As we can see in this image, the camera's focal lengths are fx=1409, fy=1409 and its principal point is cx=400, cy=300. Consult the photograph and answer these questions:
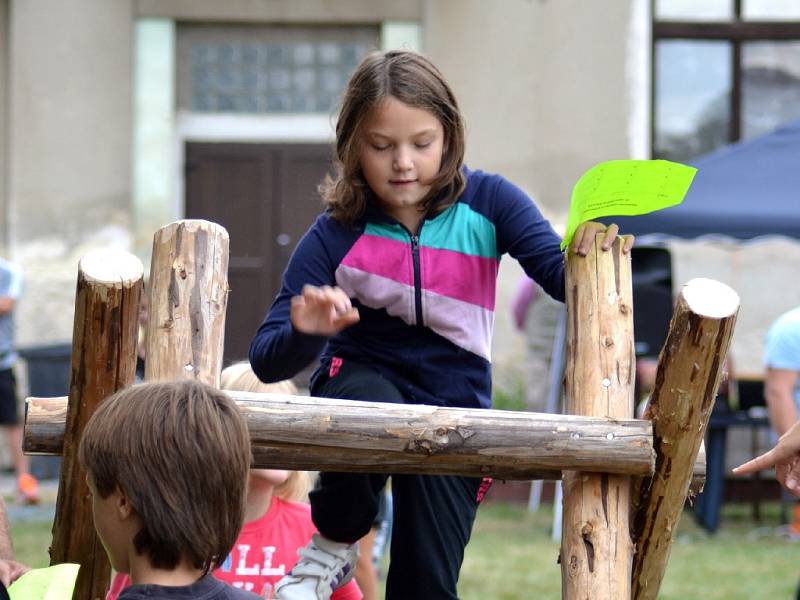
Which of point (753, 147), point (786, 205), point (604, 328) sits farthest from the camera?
point (753, 147)

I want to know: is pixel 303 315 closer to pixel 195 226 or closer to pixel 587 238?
pixel 195 226

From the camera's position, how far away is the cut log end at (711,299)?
8.88 feet

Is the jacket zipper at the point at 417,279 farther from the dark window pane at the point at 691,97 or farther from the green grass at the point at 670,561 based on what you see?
the dark window pane at the point at 691,97

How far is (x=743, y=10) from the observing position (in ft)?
37.6

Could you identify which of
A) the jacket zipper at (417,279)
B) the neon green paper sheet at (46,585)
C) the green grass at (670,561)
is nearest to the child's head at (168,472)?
the neon green paper sheet at (46,585)

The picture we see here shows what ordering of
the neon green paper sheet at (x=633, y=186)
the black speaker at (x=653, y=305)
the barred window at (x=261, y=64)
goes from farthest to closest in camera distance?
the barred window at (x=261, y=64)
the black speaker at (x=653, y=305)
the neon green paper sheet at (x=633, y=186)

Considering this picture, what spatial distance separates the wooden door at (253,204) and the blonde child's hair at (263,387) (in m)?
7.08

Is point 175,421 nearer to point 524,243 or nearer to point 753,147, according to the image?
point 524,243

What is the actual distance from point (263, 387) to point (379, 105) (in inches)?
45.5

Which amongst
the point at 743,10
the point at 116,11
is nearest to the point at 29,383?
the point at 116,11

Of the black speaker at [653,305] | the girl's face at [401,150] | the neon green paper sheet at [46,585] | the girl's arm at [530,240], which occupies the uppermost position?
the girl's face at [401,150]

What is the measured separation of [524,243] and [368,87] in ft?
1.59

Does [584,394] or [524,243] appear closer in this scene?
[584,394]

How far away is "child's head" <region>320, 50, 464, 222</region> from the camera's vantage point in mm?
3059
